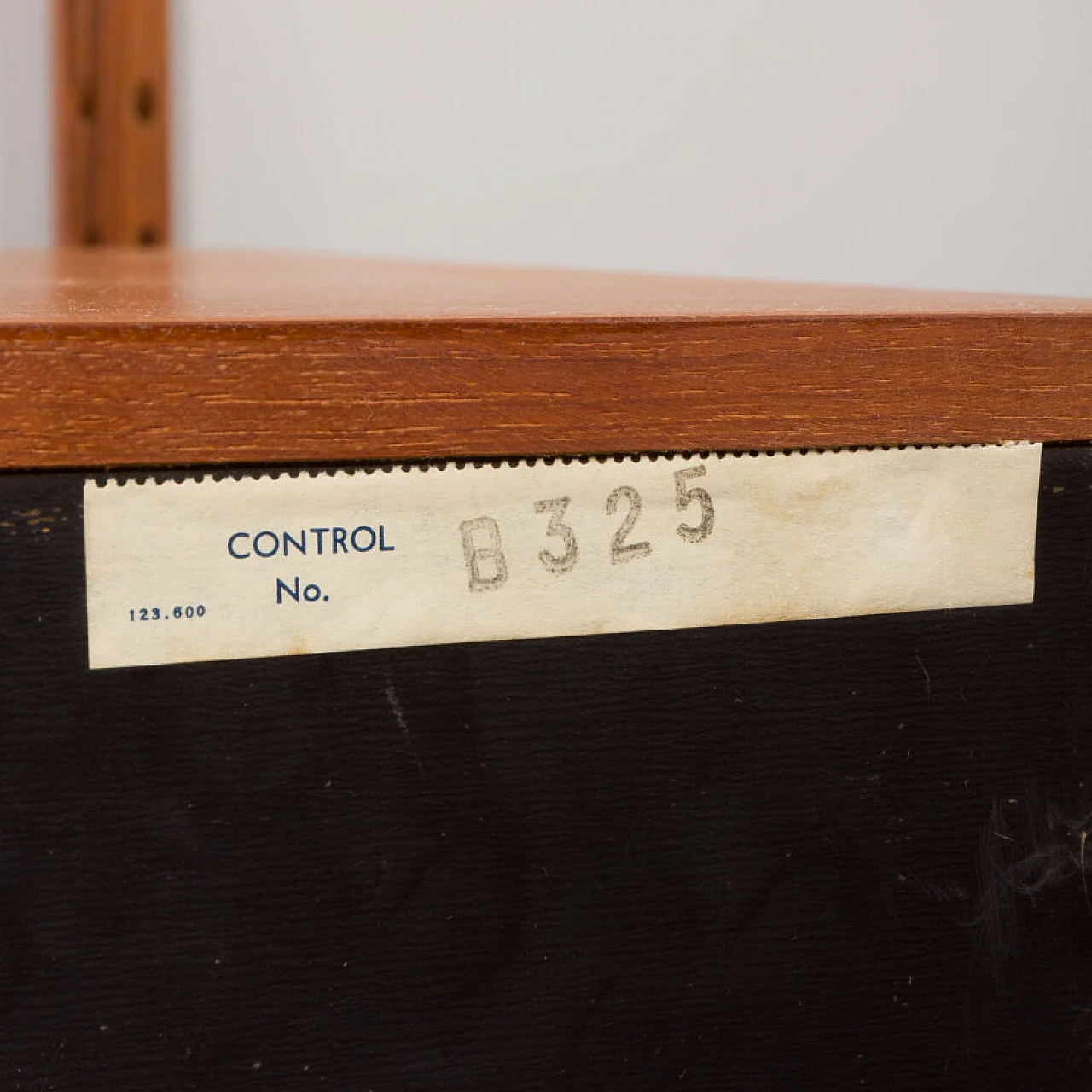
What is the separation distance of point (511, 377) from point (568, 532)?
4 centimetres

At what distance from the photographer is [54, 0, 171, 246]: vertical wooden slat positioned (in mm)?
1781

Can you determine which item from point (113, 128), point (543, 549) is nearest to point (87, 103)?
point (113, 128)

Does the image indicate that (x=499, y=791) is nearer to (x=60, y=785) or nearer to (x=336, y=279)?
(x=60, y=785)

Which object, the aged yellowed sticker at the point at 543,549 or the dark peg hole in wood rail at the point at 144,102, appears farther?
the dark peg hole in wood rail at the point at 144,102

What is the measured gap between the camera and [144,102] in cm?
184

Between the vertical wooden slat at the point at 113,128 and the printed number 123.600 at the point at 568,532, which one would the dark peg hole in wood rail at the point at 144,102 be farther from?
the printed number 123.600 at the point at 568,532

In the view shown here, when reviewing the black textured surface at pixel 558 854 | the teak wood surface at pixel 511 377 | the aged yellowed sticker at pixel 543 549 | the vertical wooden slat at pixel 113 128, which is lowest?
the black textured surface at pixel 558 854

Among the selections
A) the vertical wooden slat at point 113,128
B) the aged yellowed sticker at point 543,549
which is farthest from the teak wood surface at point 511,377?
the vertical wooden slat at point 113,128

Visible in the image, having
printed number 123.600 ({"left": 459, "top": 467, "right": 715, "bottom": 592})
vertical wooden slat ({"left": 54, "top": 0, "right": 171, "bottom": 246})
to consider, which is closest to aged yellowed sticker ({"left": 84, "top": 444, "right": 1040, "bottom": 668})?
printed number 123.600 ({"left": 459, "top": 467, "right": 715, "bottom": 592})

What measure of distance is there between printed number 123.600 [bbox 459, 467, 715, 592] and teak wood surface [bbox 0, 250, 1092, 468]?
0.04 feet

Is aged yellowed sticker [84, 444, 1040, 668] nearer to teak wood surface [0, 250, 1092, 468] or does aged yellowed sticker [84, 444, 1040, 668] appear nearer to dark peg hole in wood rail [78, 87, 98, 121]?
teak wood surface [0, 250, 1092, 468]

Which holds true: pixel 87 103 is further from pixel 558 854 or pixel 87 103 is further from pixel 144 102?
pixel 558 854

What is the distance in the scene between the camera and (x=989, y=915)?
1.22ft

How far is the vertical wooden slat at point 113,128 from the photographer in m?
1.78
